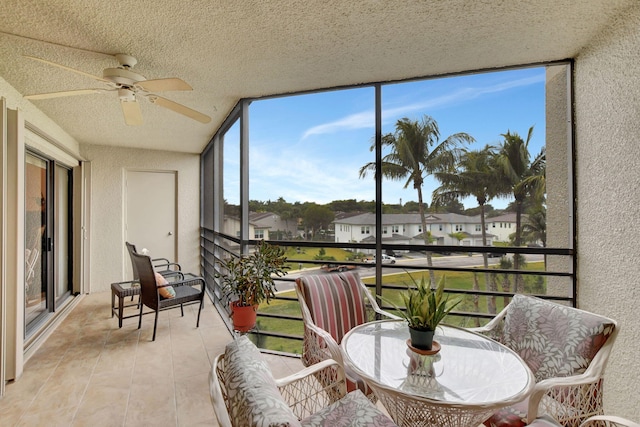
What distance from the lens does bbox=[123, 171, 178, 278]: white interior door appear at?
4863 millimetres

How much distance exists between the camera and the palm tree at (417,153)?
Result: 246cm

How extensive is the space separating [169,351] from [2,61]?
251 cm

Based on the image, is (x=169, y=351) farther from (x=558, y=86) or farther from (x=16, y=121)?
(x=558, y=86)

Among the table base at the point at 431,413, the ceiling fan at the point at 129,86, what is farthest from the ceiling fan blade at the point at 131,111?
the table base at the point at 431,413

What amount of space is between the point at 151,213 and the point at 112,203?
1.82 ft

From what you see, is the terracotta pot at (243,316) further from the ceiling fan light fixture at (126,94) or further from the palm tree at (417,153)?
the ceiling fan light fixture at (126,94)

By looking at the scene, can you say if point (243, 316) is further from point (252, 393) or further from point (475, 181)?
point (475, 181)

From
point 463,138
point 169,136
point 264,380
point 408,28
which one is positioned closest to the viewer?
point 264,380

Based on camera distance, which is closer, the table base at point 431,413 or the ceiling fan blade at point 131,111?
the table base at point 431,413

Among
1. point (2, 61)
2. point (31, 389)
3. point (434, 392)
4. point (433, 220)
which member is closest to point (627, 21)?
point (433, 220)

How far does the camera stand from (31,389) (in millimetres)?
2096

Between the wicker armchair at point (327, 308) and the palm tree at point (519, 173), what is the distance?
1.27 m

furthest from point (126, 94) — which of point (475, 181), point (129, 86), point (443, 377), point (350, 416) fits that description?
point (475, 181)

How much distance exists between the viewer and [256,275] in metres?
2.47
